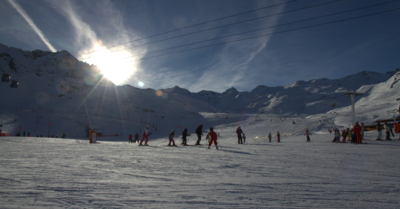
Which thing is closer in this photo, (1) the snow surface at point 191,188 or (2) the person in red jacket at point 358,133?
(1) the snow surface at point 191,188

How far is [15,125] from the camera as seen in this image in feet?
125

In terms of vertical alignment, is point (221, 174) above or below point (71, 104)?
below

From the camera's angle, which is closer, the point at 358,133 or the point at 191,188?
the point at 191,188

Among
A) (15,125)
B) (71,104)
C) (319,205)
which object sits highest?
(71,104)

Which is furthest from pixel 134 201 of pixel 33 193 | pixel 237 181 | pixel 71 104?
pixel 71 104

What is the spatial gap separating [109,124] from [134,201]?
50.6 m

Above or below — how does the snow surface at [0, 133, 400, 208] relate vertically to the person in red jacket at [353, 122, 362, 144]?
below

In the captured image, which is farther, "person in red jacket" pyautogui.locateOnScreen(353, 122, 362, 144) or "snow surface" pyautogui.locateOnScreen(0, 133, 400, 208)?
"person in red jacket" pyautogui.locateOnScreen(353, 122, 362, 144)

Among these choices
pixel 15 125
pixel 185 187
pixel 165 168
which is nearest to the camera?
pixel 185 187

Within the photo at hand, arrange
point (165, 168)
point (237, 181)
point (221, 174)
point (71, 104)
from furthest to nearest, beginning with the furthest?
point (71, 104) → point (165, 168) → point (221, 174) → point (237, 181)

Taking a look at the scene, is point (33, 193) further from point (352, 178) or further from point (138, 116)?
point (138, 116)

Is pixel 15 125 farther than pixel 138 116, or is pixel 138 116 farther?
pixel 138 116

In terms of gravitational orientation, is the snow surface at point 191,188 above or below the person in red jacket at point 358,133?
below

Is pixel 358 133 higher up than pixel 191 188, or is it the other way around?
pixel 358 133
